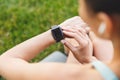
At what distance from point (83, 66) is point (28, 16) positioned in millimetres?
2342

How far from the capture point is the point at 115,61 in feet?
4.70

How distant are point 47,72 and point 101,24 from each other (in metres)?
0.39

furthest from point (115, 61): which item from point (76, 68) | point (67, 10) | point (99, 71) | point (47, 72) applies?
point (67, 10)

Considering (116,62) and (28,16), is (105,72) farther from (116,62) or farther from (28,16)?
(28,16)

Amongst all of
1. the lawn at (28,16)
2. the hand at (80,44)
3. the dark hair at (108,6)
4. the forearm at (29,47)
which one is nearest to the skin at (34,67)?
the forearm at (29,47)

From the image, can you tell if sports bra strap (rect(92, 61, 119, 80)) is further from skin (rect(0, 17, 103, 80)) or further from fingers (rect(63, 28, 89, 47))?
fingers (rect(63, 28, 89, 47))

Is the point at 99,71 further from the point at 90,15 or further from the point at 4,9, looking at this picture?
the point at 4,9

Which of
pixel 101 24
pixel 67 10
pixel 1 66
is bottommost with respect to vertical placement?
pixel 67 10

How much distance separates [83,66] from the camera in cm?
Result: 152

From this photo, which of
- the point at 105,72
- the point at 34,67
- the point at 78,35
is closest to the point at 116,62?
the point at 105,72

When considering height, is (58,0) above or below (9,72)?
below

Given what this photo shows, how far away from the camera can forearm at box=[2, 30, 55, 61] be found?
79.4 inches

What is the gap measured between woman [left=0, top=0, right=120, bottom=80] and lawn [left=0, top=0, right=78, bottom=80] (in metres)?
1.56

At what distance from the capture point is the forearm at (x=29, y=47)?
2016mm
